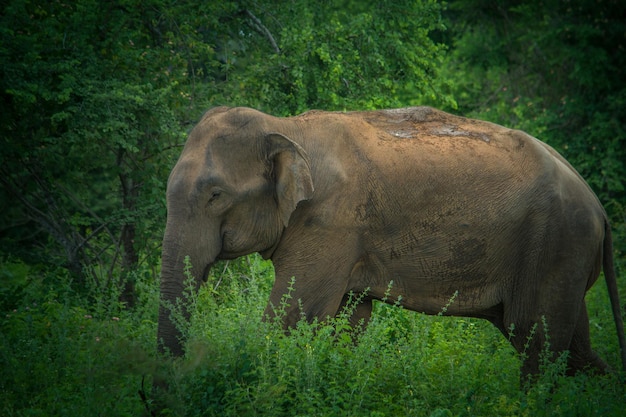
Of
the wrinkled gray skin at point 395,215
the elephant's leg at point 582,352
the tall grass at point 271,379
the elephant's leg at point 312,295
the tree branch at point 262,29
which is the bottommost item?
the elephant's leg at point 582,352

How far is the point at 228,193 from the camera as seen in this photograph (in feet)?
19.6

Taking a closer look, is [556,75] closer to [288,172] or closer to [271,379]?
[288,172]

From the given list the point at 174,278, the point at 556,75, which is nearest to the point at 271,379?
the point at 174,278

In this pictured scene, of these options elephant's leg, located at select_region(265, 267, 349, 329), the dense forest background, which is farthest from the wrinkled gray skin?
the dense forest background

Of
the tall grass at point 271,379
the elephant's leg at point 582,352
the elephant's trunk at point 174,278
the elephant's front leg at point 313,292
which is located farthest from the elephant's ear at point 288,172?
the elephant's leg at point 582,352

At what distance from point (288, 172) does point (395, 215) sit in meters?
0.87

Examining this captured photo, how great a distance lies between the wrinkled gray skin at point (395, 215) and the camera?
6.01m

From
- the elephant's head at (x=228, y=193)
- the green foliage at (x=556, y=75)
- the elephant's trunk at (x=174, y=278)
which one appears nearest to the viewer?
the elephant's trunk at (x=174, y=278)

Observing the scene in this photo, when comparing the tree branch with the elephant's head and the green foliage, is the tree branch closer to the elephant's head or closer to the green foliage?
the elephant's head

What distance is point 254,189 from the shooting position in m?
6.09

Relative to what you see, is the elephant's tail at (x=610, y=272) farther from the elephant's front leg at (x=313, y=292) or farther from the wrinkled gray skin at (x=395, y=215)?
the elephant's front leg at (x=313, y=292)

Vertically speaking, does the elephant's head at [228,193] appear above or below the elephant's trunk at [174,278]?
above

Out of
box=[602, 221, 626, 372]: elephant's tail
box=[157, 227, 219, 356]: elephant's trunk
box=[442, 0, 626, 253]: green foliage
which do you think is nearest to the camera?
box=[157, 227, 219, 356]: elephant's trunk

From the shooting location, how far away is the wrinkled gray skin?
6.01m
